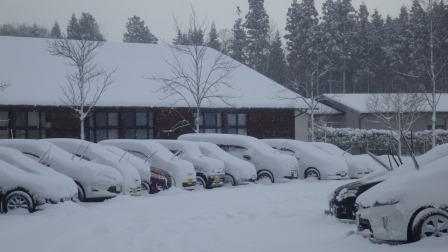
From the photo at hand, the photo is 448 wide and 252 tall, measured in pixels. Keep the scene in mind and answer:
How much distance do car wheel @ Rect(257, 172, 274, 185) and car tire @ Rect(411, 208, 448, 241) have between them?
1396 centimetres

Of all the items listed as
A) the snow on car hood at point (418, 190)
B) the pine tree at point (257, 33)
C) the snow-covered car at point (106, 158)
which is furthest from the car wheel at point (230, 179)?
the pine tree at point (257, 33)

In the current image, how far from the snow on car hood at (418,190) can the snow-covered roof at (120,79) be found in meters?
24.8

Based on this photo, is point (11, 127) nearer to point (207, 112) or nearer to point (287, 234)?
point (207, 112)

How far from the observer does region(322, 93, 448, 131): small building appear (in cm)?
4972

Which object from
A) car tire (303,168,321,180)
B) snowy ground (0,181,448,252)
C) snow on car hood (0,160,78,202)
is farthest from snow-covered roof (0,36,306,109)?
snow on car hood (0,160,78,202)

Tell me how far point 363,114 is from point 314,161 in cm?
2860

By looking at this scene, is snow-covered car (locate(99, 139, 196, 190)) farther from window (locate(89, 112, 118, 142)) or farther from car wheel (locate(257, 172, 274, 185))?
window (locate(89, 112, 118, 142))

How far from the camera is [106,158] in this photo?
17359 millimetres

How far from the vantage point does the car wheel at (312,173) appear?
23.4 meters

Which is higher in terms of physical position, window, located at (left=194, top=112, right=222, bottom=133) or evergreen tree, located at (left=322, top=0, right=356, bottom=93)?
evergreen tree, located at (left=322, top=0, right=356, bottom=93)

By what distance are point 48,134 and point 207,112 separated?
892 centimetres

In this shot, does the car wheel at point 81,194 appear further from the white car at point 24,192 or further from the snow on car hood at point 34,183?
the white car at point 24,192

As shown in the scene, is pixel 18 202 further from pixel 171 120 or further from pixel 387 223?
pixel 171 120

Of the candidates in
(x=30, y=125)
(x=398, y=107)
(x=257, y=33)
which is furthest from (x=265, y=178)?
(x=257, y=33)
